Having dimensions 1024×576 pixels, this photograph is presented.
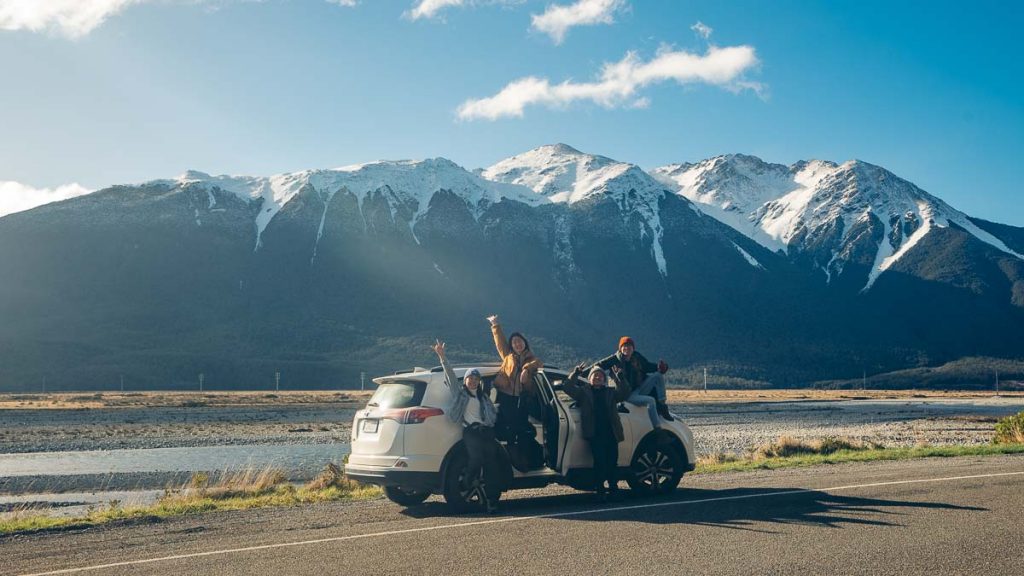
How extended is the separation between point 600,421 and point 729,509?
7.06 feet

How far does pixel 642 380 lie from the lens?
1448cm

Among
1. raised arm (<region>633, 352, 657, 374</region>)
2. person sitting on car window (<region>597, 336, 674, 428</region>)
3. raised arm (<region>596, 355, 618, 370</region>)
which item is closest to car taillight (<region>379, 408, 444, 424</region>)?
raised arm (<region>596, 355, 618, 370</region>)

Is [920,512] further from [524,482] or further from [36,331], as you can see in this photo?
[36,331]

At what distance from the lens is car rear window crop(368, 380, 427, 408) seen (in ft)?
41.3

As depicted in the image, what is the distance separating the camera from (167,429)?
152ft

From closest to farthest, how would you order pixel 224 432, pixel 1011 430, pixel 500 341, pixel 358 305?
pixel 500 341, pixel 1011 430, pixel 224 432, pixel 358 305

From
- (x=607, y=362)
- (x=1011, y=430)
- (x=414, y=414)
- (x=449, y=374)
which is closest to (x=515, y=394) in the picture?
(x=449, y=374)

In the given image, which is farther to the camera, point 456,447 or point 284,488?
point 284,488

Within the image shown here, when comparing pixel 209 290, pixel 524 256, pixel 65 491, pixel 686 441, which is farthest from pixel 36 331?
pixel 686 441

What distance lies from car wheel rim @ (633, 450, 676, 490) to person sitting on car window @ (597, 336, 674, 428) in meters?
0.45

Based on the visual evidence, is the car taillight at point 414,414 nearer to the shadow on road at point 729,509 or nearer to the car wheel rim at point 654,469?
the shadow on road at point 729,509

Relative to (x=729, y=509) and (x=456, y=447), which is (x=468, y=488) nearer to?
(x=456, y=447)

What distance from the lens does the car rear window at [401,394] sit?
12.6m

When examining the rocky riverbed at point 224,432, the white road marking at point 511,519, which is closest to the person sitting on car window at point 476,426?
the white road marking at point 511,519
